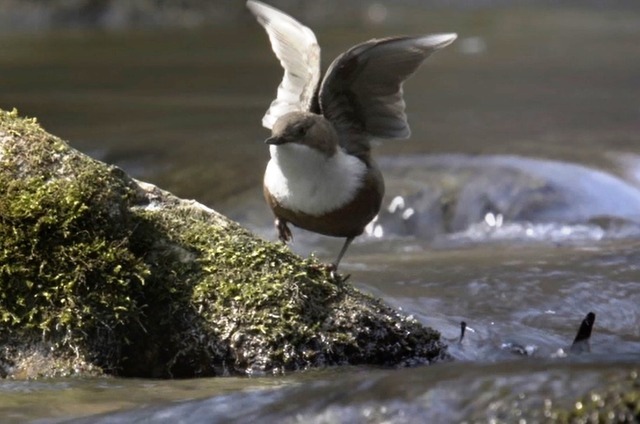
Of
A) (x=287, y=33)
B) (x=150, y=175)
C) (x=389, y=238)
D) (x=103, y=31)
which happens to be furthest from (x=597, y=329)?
(x=103, y=31)

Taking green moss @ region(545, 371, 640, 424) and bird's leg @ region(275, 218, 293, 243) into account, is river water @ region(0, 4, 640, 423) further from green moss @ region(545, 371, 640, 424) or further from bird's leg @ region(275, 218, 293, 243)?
bird's leg @ region(275, 218, 293, 243)

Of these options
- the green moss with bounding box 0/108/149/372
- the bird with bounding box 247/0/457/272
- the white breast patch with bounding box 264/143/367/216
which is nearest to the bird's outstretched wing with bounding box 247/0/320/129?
the bird with bounding box 247/0/457/272

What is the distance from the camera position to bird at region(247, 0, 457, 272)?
17.6ft

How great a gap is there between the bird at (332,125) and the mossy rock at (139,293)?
2.55ft

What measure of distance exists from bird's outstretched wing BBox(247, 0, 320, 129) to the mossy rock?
1425 mm

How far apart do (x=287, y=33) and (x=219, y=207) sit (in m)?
3.54

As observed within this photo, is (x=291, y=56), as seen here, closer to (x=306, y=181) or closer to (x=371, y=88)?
(x=371, y=88)

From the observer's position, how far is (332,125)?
18.4 ft

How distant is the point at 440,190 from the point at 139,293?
5245 mm

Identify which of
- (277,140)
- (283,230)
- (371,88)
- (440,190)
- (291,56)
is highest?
(291,56)

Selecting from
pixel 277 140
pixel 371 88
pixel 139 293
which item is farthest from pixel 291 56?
pixel 139 293

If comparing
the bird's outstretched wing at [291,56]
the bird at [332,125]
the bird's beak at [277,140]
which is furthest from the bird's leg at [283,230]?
the bird's outstretched wing at [291,56]

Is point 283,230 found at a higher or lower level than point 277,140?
lower

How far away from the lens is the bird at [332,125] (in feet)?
17.6
